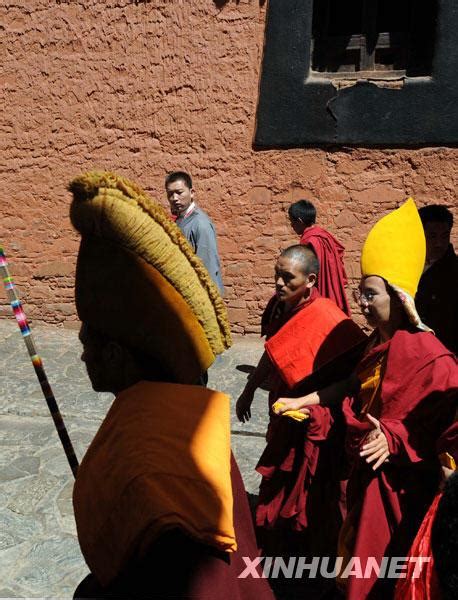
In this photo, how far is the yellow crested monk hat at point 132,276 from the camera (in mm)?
1441

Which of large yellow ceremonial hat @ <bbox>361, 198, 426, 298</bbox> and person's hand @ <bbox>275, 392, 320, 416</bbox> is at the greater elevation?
large yellow ceremonial hat @ <bbox>361, 198, 426, 298</bbox>

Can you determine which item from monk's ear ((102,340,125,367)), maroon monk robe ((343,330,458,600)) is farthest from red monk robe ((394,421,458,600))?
monk's ear ((102,340,125,367))

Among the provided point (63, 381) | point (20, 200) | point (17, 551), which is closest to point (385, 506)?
point (17, 551)

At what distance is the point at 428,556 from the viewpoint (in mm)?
1963

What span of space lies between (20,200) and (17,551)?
4969 mm

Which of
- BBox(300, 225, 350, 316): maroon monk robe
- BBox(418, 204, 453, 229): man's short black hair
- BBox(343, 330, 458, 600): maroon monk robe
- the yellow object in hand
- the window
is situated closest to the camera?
BBox(343, 330, 458, 600): maroon monk robe

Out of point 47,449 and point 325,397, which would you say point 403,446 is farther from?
point 47,449

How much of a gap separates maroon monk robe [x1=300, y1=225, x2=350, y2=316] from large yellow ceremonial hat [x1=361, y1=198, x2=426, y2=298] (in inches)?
88.8

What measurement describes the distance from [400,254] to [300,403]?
0.88 meters

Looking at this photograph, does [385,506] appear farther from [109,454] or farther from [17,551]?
[17,551]

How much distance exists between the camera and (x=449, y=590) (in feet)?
2.80

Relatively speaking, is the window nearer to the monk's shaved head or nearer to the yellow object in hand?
the monk's shaved head

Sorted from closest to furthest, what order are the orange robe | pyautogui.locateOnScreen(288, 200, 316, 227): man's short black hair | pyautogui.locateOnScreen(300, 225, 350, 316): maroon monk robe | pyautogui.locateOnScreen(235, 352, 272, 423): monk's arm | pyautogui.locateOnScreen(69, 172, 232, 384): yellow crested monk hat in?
1. the orange robe
2. pyautogui.locateOnScreen(69, 172, 232, 384): yellow crested monk hat
3. pyautogui.locateOnScreen(235, 352, 272, 423): monk's arm
4. pyautogui.locateOnScreen(300, 225, 350, 316): maroon monk robe
5. pyautogui.locateOnScreen(288, 200, 316, 227): man's short black hair

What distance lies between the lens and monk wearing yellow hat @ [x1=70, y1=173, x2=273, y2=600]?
118 centimetres
